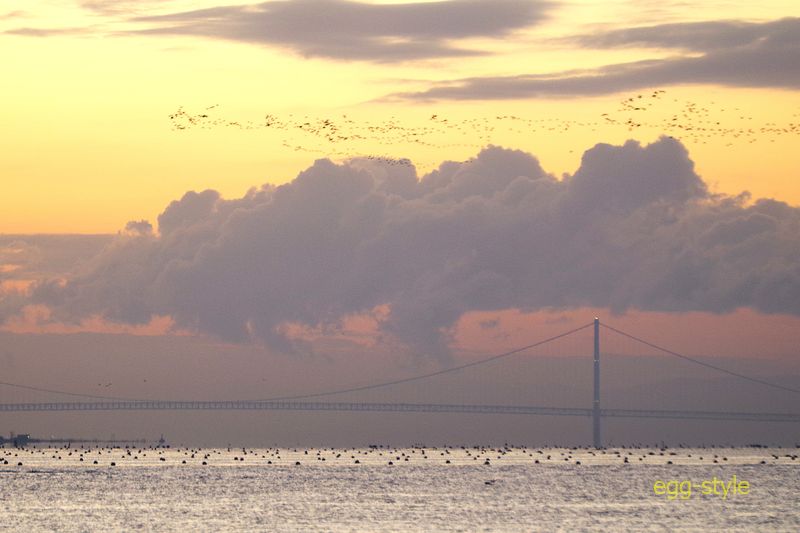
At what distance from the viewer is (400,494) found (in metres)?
75.7

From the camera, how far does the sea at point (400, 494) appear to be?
6169 cm

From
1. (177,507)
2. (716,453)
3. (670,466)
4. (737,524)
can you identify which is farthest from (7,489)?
(716,453)

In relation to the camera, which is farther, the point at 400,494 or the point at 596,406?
the point at 596,406

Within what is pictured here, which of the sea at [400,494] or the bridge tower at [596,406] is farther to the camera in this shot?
the bridge tower at [596,406]

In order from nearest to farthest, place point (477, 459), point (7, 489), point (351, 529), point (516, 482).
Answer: point (351, 529)
point (7, 489)
point (516, 482)
point (477, 459)

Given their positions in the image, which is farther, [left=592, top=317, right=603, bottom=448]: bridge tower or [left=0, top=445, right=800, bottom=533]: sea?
[left=592, top=317, right=603, bottom=448]: bridge tower

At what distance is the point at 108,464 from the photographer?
101 m

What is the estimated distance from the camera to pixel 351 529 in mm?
59406

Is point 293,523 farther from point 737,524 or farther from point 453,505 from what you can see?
point 737,524

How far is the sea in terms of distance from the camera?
61.7 meters

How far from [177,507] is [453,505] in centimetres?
1210

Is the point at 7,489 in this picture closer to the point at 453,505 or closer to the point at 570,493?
the point at 453,505

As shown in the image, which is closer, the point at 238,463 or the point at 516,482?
the point at 516,482

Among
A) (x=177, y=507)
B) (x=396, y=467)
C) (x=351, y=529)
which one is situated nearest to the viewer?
(x=351, y=529)
